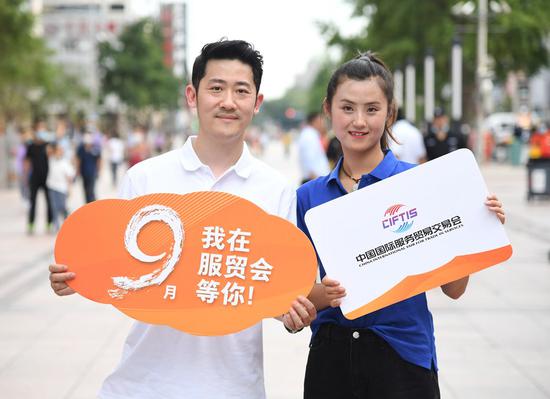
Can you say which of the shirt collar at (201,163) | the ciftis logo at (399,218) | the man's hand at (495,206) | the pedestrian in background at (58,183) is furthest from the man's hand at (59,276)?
the pedestrian in background at (58,183)

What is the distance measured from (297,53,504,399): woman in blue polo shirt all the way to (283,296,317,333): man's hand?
0.27 feet

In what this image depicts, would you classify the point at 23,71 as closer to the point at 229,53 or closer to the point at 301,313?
the point at 229,53

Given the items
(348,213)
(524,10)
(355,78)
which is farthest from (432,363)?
(524,10)

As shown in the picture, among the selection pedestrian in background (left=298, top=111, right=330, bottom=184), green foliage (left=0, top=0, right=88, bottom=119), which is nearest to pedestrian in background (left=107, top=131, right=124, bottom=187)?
green foliage (left=0, top=0, right=88, bottom=119)

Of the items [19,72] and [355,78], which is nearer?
[355,78]

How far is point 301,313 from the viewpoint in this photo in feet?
9.96

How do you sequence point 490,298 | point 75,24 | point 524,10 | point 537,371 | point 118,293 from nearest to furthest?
point 118,293
point 537,371
point 490,298
point 524,10
point 75,24

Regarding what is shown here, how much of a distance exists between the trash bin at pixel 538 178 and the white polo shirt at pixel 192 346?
16.8 metres

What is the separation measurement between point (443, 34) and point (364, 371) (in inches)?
1246

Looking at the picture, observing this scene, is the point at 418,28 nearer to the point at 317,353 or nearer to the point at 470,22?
the point at 470,22

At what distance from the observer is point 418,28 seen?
3509cm

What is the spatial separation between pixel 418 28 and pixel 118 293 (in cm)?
3308

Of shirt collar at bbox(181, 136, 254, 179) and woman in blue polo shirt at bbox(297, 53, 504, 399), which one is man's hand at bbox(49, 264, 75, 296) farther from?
woman in blue polo shirt at bbox(297, 53, 504, 399)

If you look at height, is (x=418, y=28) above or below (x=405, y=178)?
above
